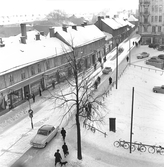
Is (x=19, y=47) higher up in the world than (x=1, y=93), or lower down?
higher up

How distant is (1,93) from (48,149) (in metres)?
10.5

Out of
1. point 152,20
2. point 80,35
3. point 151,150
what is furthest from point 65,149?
point 152,20

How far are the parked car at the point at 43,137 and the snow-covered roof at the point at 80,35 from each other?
2218cm

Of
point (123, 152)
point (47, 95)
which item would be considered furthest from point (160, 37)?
point (123, 152)

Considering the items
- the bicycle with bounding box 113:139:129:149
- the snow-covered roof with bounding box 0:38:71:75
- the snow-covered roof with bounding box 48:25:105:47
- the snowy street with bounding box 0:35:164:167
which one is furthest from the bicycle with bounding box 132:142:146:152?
the snow-covered roof with bounding box 48:25:105:47

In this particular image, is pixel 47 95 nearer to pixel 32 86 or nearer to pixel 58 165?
pixel 32 86

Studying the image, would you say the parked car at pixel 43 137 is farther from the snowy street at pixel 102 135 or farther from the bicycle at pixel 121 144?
the bicycle at pixel 121 144

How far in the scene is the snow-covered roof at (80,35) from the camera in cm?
4340

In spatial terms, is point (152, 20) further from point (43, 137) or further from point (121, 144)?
point (43, 137)

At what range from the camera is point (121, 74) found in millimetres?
40219

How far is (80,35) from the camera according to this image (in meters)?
48.7

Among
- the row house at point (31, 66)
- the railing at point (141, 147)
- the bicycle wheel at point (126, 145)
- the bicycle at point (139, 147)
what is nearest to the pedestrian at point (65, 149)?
the railing at point (141, 147)

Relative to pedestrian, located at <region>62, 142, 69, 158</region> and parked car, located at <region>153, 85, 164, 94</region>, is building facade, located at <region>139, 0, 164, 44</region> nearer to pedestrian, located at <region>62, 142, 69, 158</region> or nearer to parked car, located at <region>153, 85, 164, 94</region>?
parked car, located at <region>153, 85, 164, 94</region>

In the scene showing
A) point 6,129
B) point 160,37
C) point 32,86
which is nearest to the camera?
point 6,129
